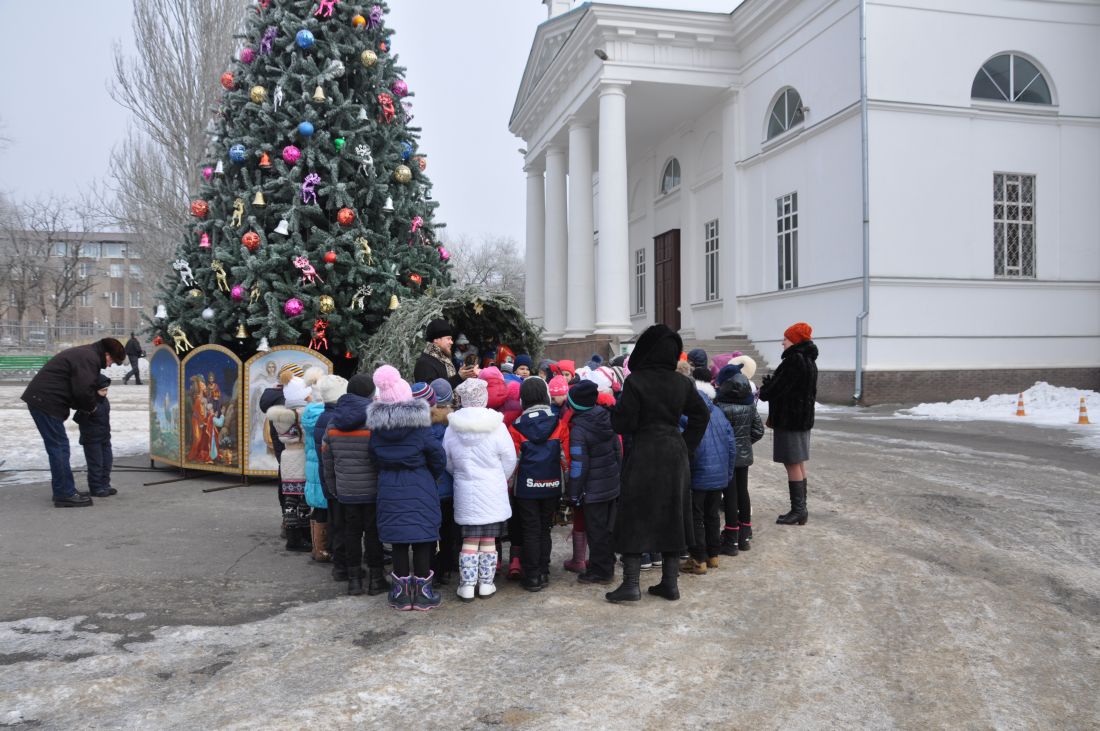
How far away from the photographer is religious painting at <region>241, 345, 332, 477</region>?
29.0ft

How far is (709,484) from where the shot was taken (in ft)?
18.3

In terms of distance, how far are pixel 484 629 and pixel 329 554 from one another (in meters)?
1.98

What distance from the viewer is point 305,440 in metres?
6.02

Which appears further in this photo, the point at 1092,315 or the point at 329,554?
the point at 1092,315

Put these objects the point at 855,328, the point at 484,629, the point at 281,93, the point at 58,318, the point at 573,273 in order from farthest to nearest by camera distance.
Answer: the point at 58,318
the point at 573,273
the point at 855,328
the point at 281,93
the point at 484,629

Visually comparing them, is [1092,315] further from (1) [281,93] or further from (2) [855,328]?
(1) [281,93]

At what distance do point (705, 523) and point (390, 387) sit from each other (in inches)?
97.5

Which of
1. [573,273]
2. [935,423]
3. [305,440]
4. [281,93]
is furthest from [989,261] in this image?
[305,440]

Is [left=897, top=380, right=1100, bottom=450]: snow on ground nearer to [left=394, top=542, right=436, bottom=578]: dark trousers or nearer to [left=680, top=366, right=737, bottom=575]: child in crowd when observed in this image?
[left=680, top=366, right=737, bottom=575]: child in crowd

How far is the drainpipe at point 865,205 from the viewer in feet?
54.5

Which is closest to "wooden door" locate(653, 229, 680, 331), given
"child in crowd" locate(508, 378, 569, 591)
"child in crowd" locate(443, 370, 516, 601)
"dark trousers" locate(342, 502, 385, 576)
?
"child in crowd" locate(508, 378, 569, 591)

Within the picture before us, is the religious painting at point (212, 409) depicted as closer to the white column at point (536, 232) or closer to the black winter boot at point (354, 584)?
the black winter boot at point (354, 584)

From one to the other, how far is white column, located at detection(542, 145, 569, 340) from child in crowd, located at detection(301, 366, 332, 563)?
20.9 m

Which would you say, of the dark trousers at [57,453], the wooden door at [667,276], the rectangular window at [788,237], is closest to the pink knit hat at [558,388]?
the dark trousers at [57,453]
